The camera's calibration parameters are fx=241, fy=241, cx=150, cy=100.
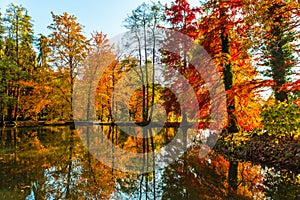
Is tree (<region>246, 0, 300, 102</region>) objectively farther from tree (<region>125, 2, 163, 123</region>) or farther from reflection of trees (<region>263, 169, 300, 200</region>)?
tree (<region>125, 2, 163, 123</region>)

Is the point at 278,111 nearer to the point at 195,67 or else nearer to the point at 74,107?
the point at 195,67

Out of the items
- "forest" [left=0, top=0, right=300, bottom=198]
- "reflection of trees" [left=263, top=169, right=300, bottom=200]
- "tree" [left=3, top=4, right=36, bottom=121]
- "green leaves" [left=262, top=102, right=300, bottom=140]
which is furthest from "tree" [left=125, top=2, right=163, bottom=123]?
"reflection of trees" [left=263, top=169, right=300, bottom=200]

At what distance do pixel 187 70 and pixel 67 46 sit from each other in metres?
12.6

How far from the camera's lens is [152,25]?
20141 millimetres

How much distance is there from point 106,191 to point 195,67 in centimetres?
620

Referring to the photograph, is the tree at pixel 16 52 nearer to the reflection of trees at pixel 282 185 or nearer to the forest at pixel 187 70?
the forest at pixel 187 70

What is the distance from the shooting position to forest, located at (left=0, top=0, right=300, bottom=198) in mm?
6023

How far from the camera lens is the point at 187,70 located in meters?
9.93

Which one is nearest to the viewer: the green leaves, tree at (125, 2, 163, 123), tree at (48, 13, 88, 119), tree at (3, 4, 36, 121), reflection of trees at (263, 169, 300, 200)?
reflection of trees at (263, 169, 300, 200)

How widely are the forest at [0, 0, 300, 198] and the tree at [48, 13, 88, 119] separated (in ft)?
0.25

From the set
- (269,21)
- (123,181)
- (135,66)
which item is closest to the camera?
(123,181)

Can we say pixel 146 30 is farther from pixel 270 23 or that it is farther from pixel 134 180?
pixel 134 180

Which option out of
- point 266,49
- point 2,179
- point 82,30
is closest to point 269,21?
point 266,49

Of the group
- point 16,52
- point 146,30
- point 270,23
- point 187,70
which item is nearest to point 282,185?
point 270,23
